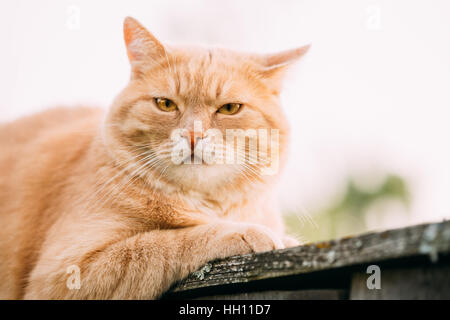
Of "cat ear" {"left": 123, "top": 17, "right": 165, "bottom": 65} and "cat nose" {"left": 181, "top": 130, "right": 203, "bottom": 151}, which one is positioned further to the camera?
"cat ear" {"left": 123, "top": 17, "right": 165, "bottom": 65}

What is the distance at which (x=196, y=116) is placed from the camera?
2.52 m

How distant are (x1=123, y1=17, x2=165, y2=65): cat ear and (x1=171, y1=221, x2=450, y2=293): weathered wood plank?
1509mm

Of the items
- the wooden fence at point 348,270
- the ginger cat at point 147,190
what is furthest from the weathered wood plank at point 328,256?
the ginger cat at point 147,190

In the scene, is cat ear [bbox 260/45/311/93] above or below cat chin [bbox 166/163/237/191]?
above

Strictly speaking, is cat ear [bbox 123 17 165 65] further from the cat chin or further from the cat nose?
the cat chin

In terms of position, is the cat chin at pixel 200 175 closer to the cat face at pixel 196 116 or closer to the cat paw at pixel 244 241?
the cat face at pixel 196 116

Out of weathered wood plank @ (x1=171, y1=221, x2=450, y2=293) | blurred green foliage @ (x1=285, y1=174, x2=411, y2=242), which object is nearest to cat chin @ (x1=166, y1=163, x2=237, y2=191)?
weathered wood plank @ (x1=171, y1=221, x2=450, y2=293)

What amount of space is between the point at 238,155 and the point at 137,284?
0.90 m

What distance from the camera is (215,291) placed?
1.75m

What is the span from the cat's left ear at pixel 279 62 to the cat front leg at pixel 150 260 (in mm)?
1137

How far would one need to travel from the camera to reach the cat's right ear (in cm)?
278

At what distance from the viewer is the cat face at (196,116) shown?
2.45 meters
